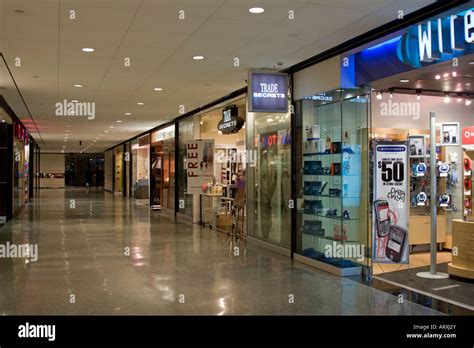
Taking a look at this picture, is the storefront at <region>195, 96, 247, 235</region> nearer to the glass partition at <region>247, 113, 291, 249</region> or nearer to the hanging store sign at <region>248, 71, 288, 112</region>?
the glass partition at <region>247, 113, 291, 249</region>

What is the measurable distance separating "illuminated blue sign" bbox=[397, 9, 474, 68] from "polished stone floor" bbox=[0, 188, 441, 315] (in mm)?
2734

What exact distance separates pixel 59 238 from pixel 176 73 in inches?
179

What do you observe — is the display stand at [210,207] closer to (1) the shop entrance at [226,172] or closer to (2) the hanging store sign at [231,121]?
(1) the shop entrance at [226,172]

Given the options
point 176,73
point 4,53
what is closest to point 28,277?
point 4,53

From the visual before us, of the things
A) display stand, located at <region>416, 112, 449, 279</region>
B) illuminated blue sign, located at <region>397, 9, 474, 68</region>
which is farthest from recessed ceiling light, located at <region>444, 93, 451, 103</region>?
illuminated blue sign, located at <region>397, 9, 474, 68</region>

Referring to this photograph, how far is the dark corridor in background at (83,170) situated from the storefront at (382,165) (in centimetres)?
4314

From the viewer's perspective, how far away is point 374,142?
22.4ft

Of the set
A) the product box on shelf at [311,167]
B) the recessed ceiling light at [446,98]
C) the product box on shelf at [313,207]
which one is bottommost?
the product box on shelf at [313,207]

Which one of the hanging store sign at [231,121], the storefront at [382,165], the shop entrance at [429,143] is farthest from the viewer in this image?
the hanging store sign at [231,121]

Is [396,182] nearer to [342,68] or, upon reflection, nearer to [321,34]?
[342,68]

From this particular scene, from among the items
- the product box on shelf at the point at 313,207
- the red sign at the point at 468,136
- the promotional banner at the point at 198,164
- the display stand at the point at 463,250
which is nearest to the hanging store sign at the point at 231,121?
the promotional banner at the point at 198,164

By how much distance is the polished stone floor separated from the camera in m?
5.12

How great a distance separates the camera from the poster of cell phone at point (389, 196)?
263 inches

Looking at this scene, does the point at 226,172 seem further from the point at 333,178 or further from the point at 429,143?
the point at 333,178
